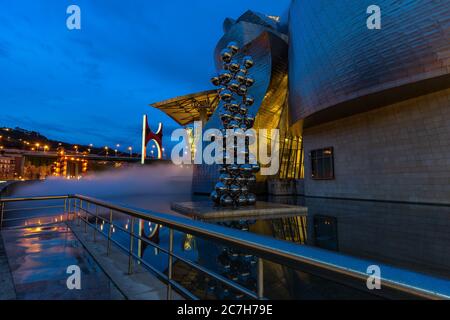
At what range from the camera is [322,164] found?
730 inches

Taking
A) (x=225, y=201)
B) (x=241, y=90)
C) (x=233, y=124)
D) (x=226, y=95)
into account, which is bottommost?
(x=225, y=201)

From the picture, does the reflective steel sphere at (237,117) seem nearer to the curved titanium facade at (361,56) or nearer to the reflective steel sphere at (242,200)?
the reflective steel sphere at (242,200)

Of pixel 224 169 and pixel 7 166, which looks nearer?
pixel 224 169

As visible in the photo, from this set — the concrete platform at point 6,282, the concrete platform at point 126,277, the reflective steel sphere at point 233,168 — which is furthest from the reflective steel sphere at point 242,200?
the concrete platform at point 6,282

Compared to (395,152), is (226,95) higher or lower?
higher

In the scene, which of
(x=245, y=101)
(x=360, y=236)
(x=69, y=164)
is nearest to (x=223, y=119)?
(x=245, y=101)

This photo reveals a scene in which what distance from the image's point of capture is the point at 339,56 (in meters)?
15.0

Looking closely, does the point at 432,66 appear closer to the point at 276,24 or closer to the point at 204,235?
the point at 204,235

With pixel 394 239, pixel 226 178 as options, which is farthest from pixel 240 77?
pixel 394 239

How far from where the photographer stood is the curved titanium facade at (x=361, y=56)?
1133 cm

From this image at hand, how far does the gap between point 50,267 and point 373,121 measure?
1672 centimetres

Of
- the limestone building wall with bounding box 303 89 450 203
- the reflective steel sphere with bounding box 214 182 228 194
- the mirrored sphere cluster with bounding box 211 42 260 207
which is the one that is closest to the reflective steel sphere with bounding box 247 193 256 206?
the mirrored sphere cluster with bounding box 211 42 260 207

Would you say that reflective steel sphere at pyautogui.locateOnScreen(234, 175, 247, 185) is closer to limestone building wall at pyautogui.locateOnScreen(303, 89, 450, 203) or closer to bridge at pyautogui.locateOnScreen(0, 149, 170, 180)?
limestone building wall at pyautogui.locateOnScreen(303, 89, 450, 203)

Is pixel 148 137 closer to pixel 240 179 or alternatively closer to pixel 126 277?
pixel 240 179
